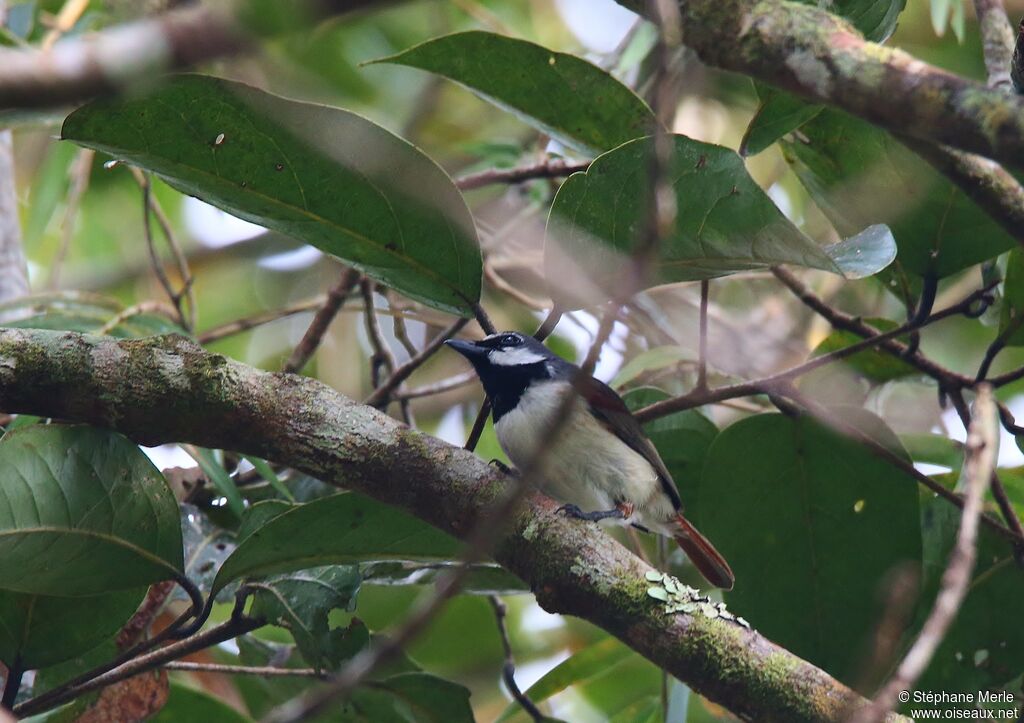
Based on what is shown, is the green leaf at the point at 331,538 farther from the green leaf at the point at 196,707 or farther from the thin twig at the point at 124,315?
the thin twig at the point at 124,315

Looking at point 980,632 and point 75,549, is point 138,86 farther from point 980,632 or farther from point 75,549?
point 980,632

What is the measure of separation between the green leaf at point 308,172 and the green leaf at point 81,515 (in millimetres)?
568

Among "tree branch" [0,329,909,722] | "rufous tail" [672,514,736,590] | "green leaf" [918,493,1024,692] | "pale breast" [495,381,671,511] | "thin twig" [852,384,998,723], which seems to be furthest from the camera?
"pale breast" [495,381,671,511]

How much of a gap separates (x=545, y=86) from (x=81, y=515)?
4.60 feet

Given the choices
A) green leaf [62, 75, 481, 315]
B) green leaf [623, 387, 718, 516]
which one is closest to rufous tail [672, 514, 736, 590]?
green leaf [623, 387, 718, 516]

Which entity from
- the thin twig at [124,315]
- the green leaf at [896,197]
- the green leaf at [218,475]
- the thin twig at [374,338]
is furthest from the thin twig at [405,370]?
the green leaf at [896,197]

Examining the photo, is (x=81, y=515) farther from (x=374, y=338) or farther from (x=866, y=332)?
(x=866, y=332)

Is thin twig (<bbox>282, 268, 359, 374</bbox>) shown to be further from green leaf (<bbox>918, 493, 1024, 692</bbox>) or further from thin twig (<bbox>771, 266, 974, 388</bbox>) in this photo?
green leaf (<bbox>918, 493, 1024, 692</bbox>)

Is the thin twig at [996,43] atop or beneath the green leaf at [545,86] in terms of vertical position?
atop

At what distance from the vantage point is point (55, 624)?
2.31m

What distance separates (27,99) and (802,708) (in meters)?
1.58

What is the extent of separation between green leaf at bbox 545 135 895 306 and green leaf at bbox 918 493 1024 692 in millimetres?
1056

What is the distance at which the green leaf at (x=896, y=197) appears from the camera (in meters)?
2.52

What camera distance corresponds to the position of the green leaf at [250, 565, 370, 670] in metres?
2.41
